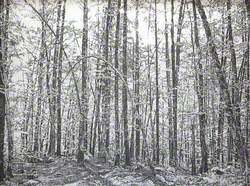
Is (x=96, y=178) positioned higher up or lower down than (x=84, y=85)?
lower down

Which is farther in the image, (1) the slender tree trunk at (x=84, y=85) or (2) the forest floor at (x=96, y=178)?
(1) the slender tree trunk at (x=84, y=85)

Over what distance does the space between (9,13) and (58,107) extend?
26.0 ft

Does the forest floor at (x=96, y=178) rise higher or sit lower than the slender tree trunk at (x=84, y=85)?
lower

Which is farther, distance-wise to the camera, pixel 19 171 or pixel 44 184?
pixel 19 171

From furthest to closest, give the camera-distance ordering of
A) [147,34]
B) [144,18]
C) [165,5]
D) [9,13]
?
1. [147,34]
2. [144,18]
3. [165,5]
4. [9,13]

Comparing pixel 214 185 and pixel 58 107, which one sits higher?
pixel 58 107

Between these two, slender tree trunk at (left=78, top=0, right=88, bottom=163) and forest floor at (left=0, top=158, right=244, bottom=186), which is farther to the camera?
slender tree trunk at (left=78, top=0, right=88, bottom=163)

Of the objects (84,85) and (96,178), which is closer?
(96,178)

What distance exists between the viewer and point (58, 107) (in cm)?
2048

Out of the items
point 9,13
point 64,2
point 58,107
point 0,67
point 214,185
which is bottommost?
point 214,185

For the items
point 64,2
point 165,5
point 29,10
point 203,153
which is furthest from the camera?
point 165,5

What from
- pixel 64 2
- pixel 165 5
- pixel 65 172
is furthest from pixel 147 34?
pixel 65 172

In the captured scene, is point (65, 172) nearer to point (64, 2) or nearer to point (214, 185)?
point (214, 185)

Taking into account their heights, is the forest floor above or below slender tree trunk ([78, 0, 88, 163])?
below
